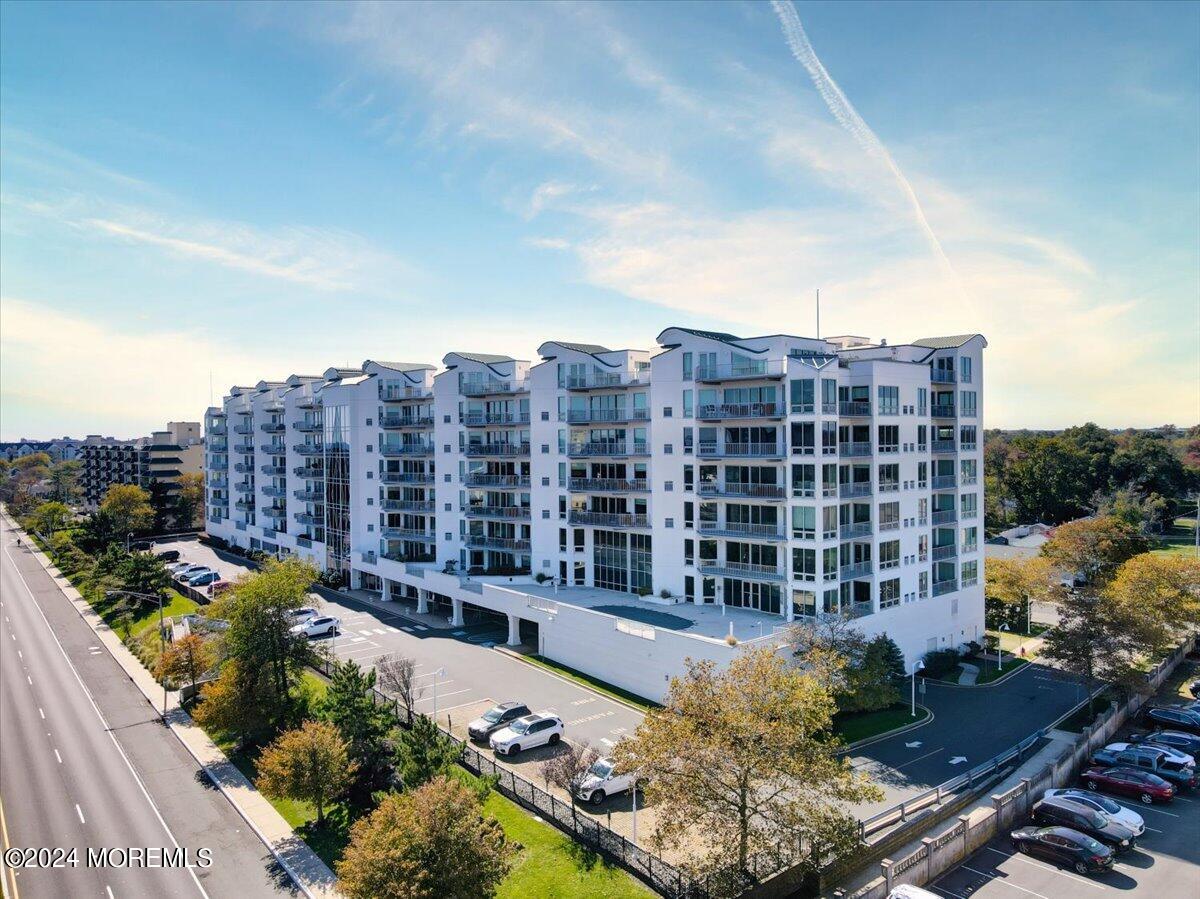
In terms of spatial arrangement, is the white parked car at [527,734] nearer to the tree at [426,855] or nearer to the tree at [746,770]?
the tree at [426,855]

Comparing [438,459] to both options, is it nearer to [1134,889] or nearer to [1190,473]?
[1134,889]

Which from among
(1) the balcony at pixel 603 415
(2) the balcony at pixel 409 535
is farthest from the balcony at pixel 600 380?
(2) the balcony at pixel 409 535

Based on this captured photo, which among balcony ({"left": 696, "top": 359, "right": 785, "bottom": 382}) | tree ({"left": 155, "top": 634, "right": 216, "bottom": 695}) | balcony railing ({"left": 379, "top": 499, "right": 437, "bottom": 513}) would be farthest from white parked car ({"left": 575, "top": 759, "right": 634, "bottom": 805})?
balcony railing ({"left": 379, "top": 499, "right": 437, "bottom": 513})

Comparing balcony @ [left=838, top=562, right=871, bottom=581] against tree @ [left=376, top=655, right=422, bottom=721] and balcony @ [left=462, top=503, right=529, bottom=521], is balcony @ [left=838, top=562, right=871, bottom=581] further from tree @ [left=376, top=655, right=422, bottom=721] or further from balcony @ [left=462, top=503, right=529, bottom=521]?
tree @ [left=376, top=655, right=422, bottom=721]

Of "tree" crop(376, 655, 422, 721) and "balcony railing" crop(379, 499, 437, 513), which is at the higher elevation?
"balcony railing" crop(379, 499, 437, 513)

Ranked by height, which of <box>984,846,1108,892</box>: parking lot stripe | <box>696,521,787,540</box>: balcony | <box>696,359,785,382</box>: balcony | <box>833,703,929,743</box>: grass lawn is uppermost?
<box>696,359,785,382</box>: balcony

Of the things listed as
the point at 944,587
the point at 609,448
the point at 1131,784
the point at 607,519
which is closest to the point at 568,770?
the point at 1131,784

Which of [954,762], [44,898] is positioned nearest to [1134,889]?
[954,762]
